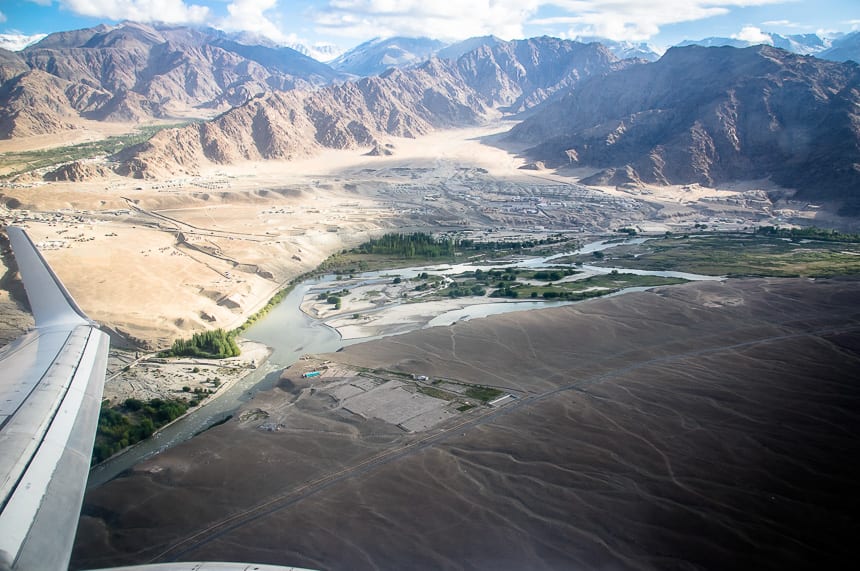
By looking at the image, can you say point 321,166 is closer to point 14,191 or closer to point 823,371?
point 14,191

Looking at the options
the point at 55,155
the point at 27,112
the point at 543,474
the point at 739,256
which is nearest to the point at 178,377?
the point at 543,474

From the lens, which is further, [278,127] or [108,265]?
[278,127]

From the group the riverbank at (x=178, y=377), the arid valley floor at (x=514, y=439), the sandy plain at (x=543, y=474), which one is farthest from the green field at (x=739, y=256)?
the riverbank at (x=178, y=377)

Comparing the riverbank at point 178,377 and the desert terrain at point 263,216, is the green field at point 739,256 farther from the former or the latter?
the riverbank at point 178,377

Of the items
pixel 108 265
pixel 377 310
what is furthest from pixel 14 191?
pixel 377 310

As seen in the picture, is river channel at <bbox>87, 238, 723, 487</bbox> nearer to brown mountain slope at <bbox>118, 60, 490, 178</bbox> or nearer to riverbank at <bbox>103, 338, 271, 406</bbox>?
Answer: riverbank at <bbox>103, 338, 271, 406</bbox>
